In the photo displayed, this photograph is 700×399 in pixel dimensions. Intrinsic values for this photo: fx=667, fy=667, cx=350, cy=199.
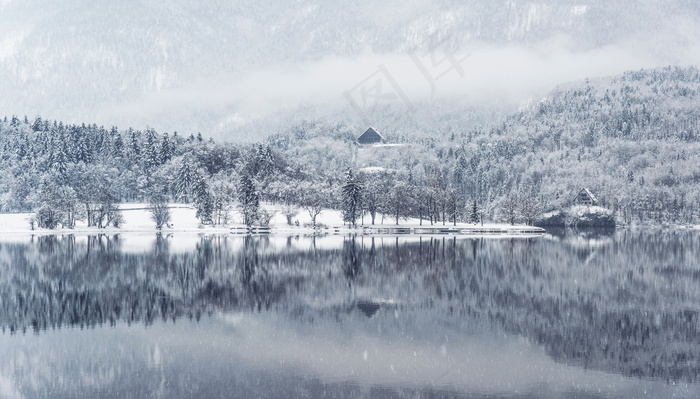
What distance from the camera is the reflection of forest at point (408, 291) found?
1664 inches

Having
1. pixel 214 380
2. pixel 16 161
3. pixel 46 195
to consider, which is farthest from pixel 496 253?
pixel 16 161

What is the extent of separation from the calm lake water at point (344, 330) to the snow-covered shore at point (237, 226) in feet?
246

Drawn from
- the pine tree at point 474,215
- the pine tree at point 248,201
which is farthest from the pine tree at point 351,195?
the pine tree at point 474,215

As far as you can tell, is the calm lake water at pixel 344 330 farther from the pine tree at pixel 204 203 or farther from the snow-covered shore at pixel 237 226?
the pine tree at pixel 204 203

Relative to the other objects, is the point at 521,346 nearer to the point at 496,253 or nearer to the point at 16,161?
the point at 496,253

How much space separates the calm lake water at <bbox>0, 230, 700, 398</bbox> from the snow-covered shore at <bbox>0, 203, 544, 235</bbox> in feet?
246

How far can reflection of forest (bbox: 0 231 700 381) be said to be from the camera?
139ft

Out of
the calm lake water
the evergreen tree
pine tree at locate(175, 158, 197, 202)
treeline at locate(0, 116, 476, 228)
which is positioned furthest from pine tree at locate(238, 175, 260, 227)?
the calm lake water

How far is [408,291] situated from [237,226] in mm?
105580

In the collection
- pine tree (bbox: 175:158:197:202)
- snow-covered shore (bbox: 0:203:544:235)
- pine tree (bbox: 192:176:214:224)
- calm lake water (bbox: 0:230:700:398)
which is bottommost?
calm lake water (bbox: 0:230:700:398)

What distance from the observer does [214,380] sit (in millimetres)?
32250

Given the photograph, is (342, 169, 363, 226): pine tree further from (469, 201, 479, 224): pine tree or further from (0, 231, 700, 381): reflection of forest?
(0, 231, 700, 381): reflection of forest

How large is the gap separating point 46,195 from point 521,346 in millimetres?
141950

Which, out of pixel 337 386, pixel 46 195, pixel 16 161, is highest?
pixel 16 161
